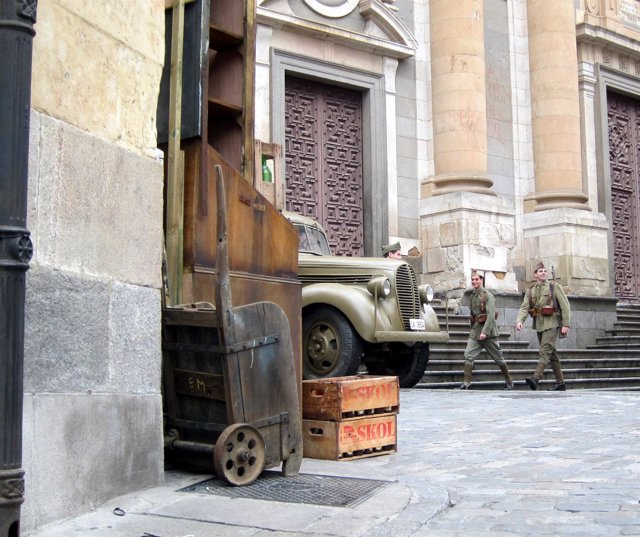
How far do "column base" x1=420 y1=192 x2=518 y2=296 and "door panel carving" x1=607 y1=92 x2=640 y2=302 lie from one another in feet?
15.2

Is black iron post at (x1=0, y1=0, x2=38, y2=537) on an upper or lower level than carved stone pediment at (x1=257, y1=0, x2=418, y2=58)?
lower

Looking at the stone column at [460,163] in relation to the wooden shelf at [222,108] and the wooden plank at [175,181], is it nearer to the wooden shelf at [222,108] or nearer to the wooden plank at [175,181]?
the wooden shelf at [222,108]

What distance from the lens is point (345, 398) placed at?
663cm

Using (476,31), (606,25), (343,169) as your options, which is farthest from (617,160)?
(343,169)

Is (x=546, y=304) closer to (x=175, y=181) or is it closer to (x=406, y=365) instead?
(x=406, y=365)

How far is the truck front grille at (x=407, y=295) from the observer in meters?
11.8

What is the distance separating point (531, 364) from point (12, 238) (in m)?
14.6

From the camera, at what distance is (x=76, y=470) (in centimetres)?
459

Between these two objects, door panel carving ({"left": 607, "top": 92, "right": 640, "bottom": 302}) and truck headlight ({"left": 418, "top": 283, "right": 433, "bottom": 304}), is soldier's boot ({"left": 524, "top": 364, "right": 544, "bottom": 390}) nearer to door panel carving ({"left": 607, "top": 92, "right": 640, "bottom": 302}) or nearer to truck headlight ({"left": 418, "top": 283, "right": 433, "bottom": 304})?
truck headlight ({"left": 418, "top": 283, "right": 433, "bottom": 304})

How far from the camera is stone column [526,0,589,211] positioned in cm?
2064

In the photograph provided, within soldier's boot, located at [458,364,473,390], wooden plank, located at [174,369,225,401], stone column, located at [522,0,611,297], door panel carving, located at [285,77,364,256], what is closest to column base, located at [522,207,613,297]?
stone column, located at [522,0,611,297]

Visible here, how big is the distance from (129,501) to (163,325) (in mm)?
1167

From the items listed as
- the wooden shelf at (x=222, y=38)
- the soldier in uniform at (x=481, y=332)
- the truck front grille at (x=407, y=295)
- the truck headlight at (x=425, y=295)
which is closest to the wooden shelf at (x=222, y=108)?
the wooden shelf at (x=222, y=38)

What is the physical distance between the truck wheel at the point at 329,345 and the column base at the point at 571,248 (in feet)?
31.6
